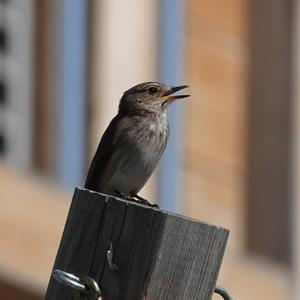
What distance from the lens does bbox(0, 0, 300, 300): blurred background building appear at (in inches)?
378

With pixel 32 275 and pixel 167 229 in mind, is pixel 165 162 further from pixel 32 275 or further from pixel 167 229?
pixel 167 229

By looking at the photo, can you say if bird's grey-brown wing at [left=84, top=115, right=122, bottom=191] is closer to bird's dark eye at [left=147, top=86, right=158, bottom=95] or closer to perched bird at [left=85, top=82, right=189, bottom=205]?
perched bird at [left=85, top=82, right=189, bottom=205]

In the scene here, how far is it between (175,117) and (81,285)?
7621mm

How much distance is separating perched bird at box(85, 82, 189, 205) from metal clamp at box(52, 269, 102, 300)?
278cm

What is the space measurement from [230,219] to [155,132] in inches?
199

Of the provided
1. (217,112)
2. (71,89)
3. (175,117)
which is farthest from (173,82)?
(217,112)

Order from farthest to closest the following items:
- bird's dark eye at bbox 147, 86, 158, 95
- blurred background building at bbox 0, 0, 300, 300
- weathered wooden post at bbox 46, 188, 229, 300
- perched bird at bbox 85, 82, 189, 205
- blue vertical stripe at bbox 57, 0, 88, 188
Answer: blue vertical stripe at bbox 57, 0, 88, 188, blurred background building at bbox 0, 0, 300, 300, bird's dark eye at bbox 147, 86, 158, 95, perched bird at bbox 85, 82, 189, 205, weathered wooden post at bbox 46, 188, 229, 300

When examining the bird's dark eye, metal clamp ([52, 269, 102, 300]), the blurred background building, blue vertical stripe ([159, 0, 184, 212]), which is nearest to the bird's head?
the bird's dark eye

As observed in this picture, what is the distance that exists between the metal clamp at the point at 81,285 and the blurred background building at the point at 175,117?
14.4 ft

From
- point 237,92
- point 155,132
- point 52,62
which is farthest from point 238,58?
point 155,132

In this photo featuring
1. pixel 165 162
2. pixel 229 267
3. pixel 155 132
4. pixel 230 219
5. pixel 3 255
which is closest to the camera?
pixel 155 132

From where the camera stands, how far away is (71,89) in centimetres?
1128

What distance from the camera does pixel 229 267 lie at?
35.9 ft

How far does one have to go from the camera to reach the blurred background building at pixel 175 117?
31.5 ft
